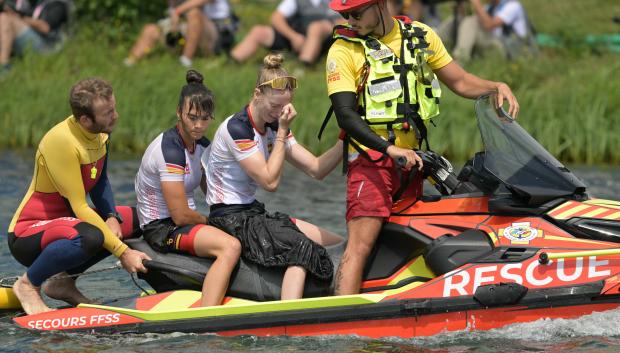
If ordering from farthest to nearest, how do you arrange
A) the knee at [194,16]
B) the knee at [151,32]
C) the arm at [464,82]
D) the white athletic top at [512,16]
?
the knee at [151,32] → the knee at [194,16] → the white athletic top at [512,16] → the arm at [464,82]

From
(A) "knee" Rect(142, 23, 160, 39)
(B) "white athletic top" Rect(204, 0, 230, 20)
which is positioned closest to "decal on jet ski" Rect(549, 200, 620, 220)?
(B) "white athletic top" Rect(204, 0, 230, 20)

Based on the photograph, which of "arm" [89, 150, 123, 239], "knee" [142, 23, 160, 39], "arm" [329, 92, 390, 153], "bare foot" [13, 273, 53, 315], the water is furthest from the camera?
"knee" [142, 23, 160, 39]

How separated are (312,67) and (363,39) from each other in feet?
28.0

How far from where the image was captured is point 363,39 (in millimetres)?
6785

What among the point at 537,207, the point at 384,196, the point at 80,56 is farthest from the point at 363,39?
the point at 80,56

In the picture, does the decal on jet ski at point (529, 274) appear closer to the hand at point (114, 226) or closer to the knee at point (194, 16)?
the hand at point (114, 226)

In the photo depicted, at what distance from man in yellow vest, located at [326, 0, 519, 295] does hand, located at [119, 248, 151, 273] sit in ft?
3.83

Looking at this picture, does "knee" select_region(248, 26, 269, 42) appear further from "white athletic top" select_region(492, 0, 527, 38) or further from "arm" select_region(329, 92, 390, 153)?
"arm" select_region(329, 92, 390, 153)

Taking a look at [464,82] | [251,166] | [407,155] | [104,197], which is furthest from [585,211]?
[104,197]

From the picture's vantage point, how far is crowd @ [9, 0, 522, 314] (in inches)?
266

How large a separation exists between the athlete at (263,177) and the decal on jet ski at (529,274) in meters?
0.84

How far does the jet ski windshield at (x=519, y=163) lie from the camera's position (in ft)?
21.5

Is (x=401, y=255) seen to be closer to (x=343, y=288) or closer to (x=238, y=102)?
(x=343, y=288)

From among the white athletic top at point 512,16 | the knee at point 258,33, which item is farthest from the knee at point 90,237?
the white athletic top at point 512,16
